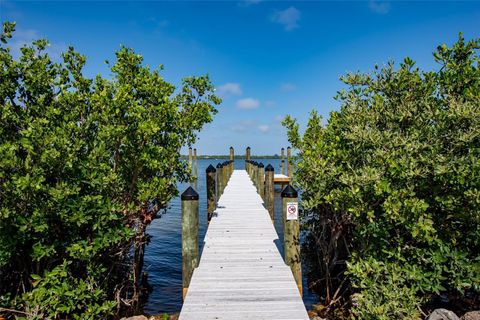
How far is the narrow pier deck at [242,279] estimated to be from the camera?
4766mm

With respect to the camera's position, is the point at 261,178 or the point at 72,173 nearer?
the point at 72,173

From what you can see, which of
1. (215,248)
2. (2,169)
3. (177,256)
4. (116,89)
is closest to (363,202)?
(215,248)

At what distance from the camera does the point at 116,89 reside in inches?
277

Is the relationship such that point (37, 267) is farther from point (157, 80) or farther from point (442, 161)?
point (442, 161)

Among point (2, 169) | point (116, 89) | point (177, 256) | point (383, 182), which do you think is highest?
point (116, 89)

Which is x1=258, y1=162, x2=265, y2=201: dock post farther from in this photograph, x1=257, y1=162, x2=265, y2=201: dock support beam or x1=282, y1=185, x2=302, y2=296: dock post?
x1=282, y1=185, x2=302, y2=296: dock post

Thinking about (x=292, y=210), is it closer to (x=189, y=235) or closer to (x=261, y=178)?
(x=189, y=235)

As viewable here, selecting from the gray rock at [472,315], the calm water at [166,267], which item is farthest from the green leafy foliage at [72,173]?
the gray rock at [472,315]

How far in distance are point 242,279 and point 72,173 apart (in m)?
3.65

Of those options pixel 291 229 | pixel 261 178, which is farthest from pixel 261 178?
pixel 291 229

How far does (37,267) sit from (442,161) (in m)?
7.42

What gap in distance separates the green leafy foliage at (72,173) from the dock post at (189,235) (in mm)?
1176

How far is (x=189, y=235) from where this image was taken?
6000 mm

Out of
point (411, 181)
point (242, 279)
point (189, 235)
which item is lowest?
point (242, 279)
